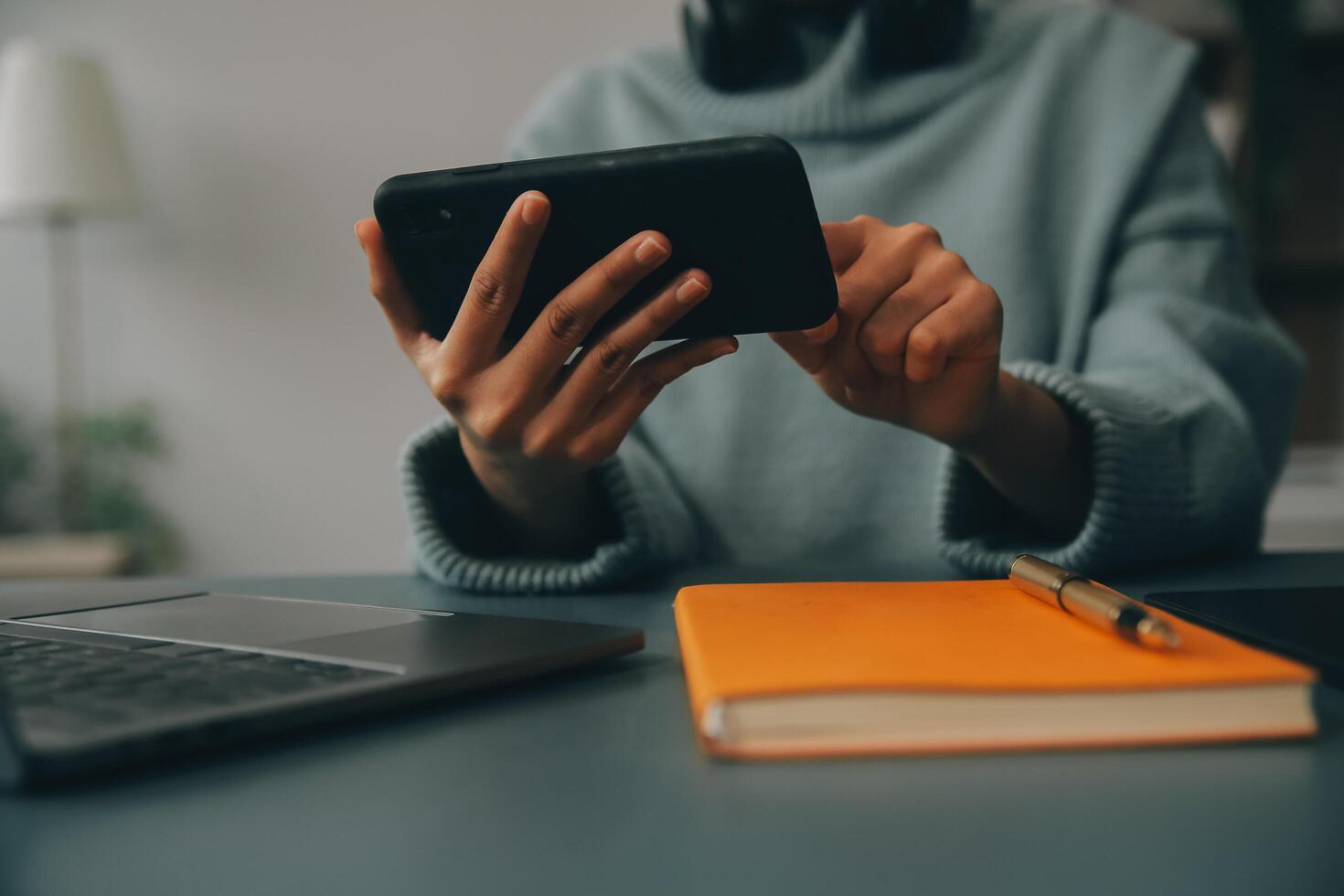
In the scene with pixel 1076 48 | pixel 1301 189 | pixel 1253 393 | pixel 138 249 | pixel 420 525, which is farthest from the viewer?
pixel 138 249

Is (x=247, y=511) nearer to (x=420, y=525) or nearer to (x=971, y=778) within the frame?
(x=420, y=525)

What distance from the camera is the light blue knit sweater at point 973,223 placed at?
88 cm

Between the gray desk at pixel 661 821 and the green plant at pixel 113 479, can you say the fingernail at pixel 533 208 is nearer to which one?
the gray desk at pixel 661 821

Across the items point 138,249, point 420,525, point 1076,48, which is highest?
point 1076,48

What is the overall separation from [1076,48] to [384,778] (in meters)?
0.99

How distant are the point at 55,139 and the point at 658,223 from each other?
1.77 m

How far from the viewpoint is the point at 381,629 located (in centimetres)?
40

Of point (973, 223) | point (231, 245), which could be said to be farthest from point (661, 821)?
point (231, 245)

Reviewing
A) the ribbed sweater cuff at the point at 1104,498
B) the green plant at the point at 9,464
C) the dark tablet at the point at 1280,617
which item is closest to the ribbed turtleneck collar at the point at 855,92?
the ribbed sweater cuff at the point at 1104,498

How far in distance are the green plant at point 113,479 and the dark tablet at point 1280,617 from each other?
6.70 feet

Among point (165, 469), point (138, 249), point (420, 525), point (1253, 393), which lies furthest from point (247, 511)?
point (1253, 393)

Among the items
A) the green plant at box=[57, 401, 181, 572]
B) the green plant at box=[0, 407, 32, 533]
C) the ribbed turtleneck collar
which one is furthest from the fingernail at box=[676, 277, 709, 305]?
the green plant at box=[0, 407, 32, 533]

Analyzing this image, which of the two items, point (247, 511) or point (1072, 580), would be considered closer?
point (1072, 580)

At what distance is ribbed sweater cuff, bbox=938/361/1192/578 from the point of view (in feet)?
1.97
